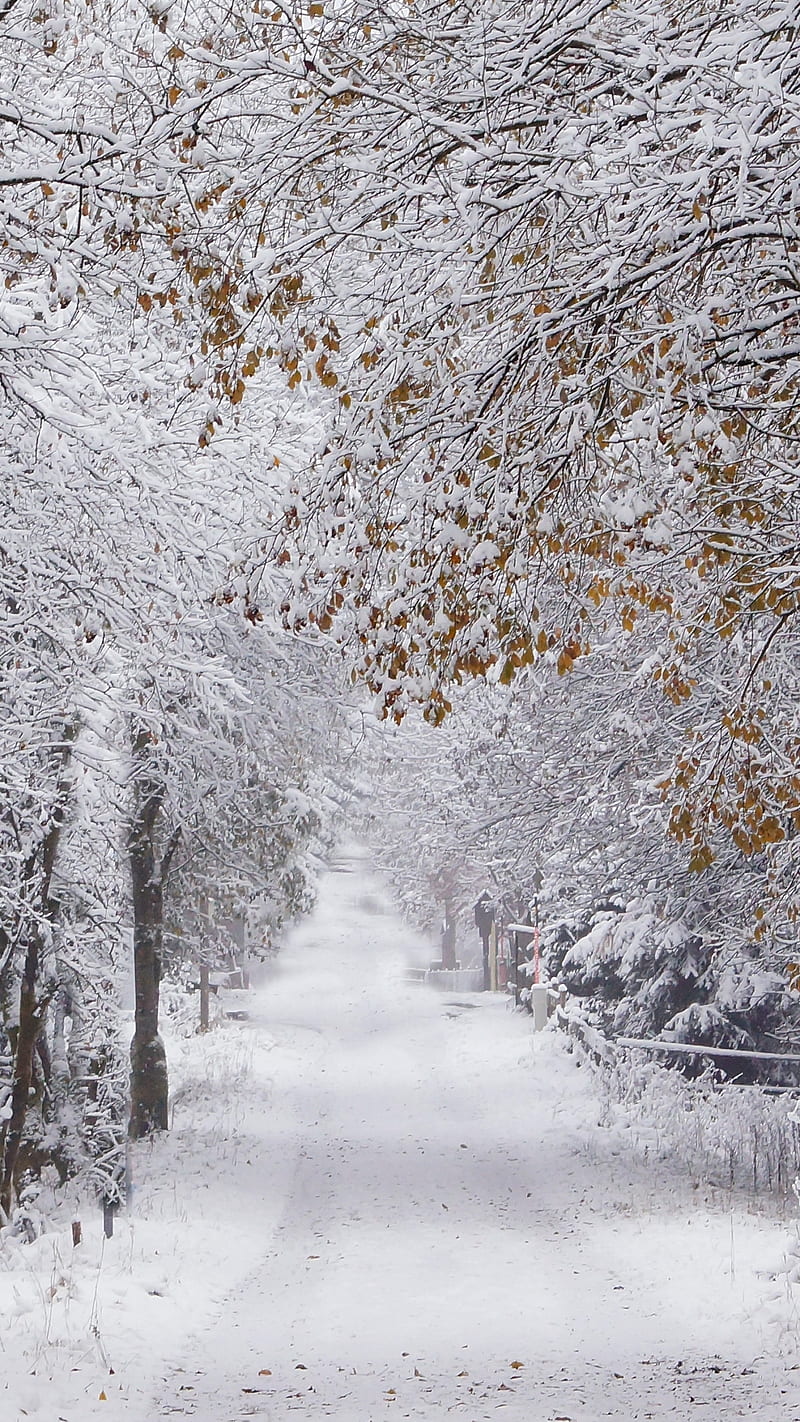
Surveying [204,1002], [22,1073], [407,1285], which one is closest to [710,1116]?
[407,1285]

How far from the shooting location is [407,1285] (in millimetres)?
10703

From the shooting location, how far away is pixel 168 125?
17.4 feet

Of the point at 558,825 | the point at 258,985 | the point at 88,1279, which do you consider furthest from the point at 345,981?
the point at 88,1279

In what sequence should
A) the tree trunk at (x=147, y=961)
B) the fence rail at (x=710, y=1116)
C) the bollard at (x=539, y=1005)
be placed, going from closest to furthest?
the fence rail at (x=710, y=1116)
the tree trunk at (x=147, y=961)
the bollard at (x=539, y=1005)

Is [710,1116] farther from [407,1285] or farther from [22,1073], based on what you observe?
[22,1073]

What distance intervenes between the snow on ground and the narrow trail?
0.09ft

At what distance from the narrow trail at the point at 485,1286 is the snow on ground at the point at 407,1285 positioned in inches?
1.1

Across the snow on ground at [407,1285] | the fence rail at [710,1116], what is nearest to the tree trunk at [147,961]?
the snow on ground at [407,1285]

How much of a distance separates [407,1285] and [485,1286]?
623mm

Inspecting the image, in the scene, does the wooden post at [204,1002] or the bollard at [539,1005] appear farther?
the wooden post at [204,1002]

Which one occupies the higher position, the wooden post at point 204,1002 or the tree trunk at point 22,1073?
the tree trunk at point 22,1073

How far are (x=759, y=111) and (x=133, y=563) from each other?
5.43 metres

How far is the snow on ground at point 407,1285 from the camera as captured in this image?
8008 mm

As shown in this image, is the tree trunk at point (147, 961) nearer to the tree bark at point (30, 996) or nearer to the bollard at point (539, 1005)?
the tree bark at point (30, 996)
